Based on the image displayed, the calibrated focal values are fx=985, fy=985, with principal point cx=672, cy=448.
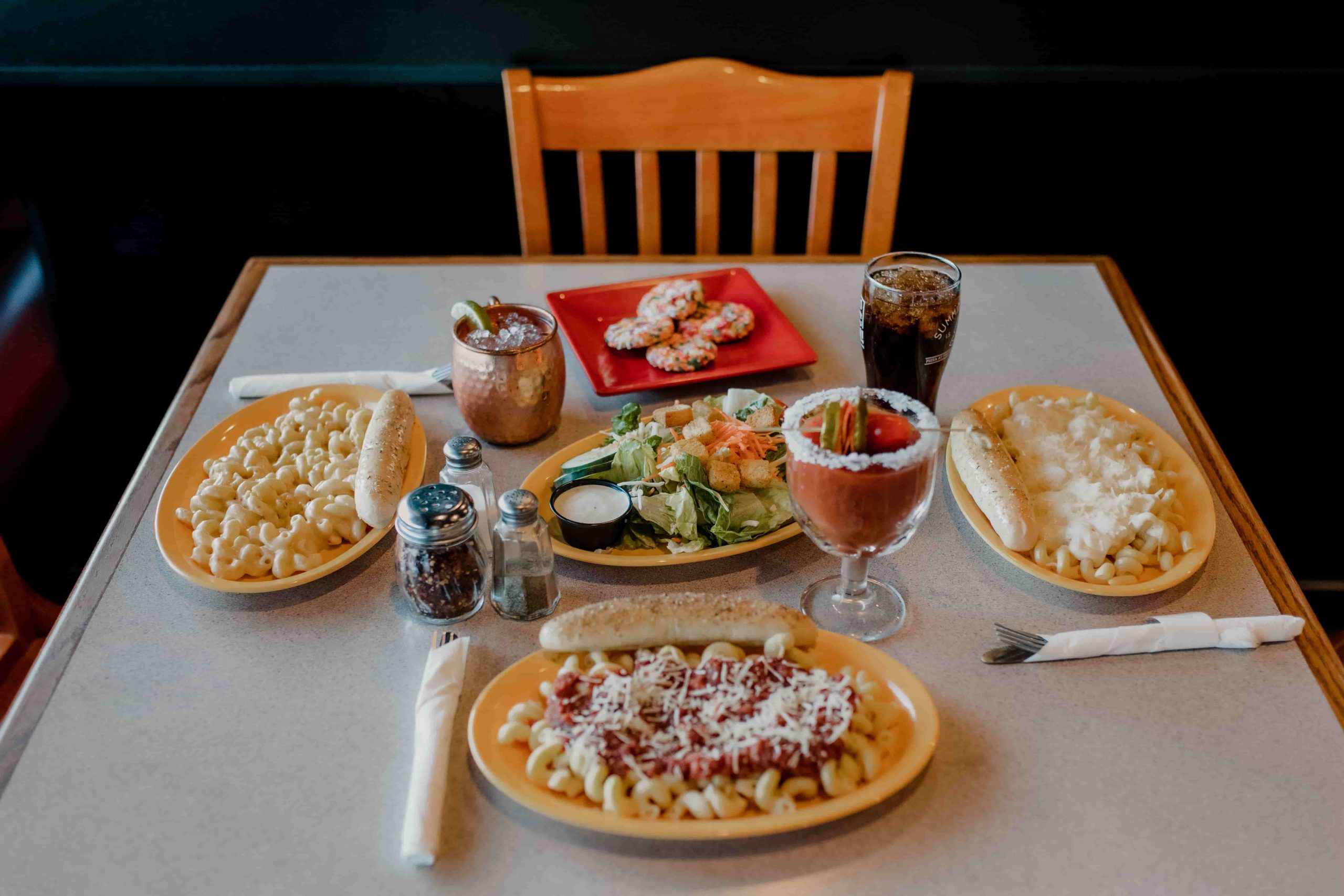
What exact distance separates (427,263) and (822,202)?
0.88 m

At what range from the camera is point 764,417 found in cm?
141

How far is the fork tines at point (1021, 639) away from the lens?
1.12 meters

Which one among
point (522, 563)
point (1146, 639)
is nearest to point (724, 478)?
point (522, 563)

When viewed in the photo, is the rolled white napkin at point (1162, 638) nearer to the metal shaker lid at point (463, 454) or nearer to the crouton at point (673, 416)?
the crouton at point (673, 416)

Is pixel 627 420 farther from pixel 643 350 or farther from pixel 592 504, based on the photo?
pixel 643 350

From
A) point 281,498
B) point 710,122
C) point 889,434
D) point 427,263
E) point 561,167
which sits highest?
point 889,434

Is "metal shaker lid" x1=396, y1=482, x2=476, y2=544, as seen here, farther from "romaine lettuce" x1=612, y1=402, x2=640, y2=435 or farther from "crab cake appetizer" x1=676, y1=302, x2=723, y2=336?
"crab cake appetizer" x1=676, y1=302, x2=723, y2=336

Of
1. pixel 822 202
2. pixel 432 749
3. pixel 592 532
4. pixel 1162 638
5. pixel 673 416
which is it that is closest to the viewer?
pixel 432 749

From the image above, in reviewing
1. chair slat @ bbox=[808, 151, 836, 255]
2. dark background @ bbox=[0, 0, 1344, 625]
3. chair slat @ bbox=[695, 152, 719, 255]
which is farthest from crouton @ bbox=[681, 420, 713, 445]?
dark background @ bbox=[0, 0, 1344, 625]

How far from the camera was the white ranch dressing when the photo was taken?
1.26m

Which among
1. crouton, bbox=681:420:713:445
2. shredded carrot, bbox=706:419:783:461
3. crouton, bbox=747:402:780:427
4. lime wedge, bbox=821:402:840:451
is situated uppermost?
lime wedge, bbox=821:402:840:451

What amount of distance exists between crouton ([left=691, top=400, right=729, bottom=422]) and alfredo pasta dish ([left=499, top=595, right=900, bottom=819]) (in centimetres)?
44

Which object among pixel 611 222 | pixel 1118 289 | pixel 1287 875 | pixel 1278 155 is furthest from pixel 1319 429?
pixel 1287 875

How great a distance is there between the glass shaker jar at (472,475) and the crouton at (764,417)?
376 millimetres
